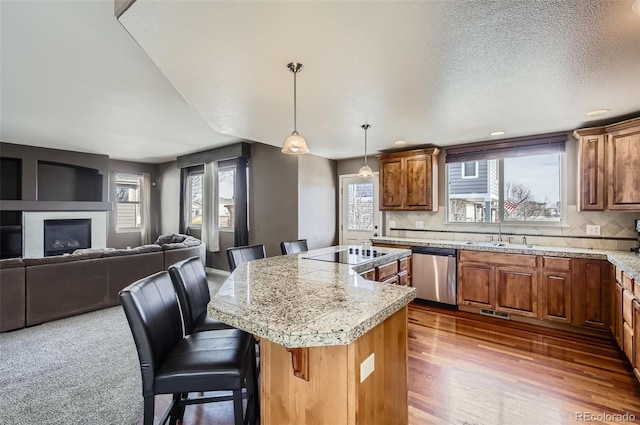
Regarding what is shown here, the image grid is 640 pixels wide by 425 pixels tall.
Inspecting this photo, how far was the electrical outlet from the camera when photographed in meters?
3.68

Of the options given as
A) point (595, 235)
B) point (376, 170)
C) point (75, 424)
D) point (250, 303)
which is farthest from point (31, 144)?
point (595, 235)

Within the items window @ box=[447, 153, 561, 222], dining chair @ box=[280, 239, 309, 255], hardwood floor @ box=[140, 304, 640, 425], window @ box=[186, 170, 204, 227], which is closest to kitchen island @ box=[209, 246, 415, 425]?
hardwood floor @ box=[140, 304, 640, 425]

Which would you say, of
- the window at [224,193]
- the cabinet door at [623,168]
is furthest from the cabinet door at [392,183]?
the window at [224,193]

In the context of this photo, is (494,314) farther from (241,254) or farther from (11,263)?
(11,263)

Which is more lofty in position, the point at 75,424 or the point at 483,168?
the point at 483,168

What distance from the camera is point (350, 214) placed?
587 centimetres

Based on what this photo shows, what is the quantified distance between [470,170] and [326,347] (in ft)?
13.9

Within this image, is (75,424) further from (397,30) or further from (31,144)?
(31,144)

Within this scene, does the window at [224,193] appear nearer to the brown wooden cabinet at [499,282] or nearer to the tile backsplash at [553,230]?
the tile backsplash at [553,230]

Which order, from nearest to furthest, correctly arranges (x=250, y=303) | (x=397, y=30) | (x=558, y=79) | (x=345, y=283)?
1. (x=250, y=303)
2. (x=397, y=30)
3. (x=345, y=283)
4. (x=558, y=79)

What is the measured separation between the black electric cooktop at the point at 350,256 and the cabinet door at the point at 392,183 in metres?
1.97

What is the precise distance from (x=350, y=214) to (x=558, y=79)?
3.91 meters

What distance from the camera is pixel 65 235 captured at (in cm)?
632

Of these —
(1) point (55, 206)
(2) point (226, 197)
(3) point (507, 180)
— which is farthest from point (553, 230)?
(1) point (55, 206)
